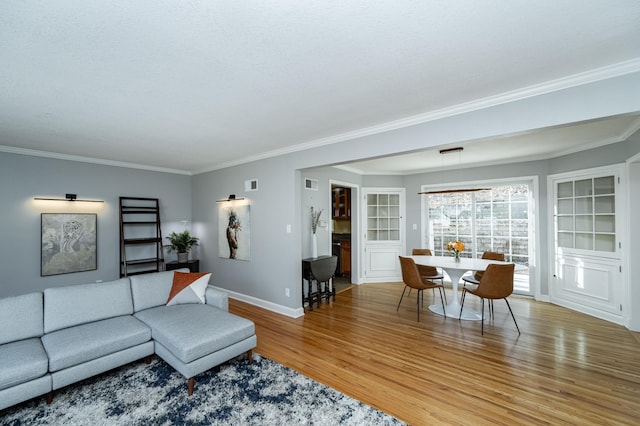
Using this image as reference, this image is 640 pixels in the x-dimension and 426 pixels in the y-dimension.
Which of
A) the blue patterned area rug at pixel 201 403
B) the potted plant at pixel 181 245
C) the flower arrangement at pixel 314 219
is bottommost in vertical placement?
the blue patterned area rug at pixel 201 403

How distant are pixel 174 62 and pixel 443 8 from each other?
5.51ft

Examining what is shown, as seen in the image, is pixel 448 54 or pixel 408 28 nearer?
pixel 408 28

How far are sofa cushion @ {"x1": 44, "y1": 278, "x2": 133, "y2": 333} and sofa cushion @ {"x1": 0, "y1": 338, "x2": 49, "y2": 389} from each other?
12.4 inches

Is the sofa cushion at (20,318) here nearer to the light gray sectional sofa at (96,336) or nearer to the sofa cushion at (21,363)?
the light gray sectional sofa at (96,336)

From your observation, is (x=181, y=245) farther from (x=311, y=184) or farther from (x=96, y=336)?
(x=96, y=336)

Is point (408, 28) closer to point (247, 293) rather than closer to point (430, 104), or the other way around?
point (430, 104)

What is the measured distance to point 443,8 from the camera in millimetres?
1396

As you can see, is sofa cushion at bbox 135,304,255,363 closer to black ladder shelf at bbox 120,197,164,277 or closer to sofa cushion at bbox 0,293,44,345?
sofa cushion at bbox 0,293,44,345

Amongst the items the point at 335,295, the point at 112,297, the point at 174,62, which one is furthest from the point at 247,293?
the point at 174,62

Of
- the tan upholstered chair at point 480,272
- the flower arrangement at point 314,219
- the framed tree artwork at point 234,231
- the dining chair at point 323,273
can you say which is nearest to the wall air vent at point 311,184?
the flower arrangement at point 314,219

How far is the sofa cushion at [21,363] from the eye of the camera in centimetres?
189

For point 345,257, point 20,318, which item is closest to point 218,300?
point 20,318

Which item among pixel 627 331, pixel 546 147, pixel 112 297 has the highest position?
pixel 546 147

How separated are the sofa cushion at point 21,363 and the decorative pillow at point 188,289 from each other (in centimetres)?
113
